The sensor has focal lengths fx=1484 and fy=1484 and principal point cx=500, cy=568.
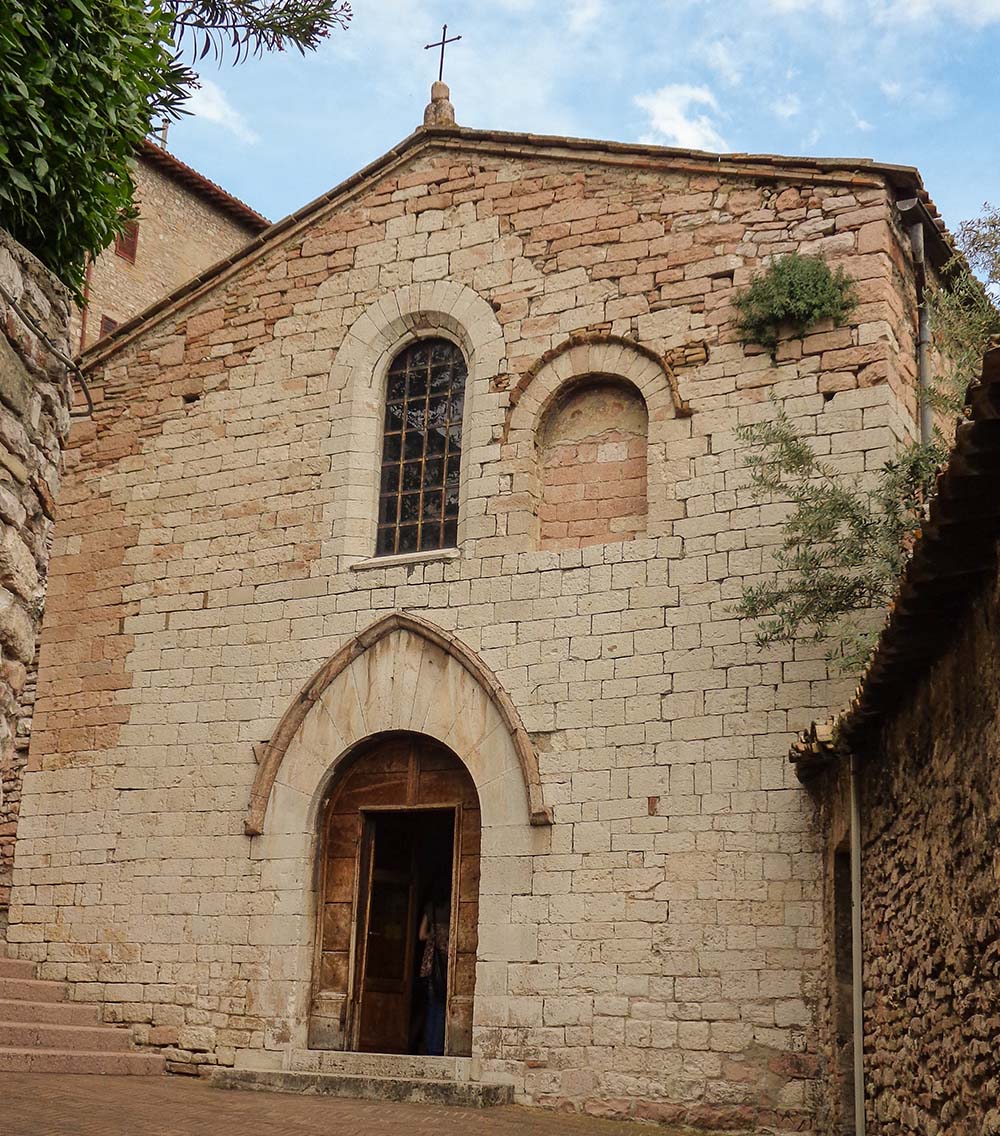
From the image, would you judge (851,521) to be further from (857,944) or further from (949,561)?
(949,561)

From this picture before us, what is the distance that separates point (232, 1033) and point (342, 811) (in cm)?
176

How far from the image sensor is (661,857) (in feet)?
31.7

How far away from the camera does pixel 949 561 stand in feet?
16.2

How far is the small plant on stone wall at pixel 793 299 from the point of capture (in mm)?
10180

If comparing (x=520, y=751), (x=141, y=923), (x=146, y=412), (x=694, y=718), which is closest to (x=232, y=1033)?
(x=141, y=923)

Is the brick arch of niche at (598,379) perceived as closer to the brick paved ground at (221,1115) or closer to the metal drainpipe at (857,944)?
the metal drainpipe at (857,944)

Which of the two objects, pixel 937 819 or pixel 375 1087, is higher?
pixel 937 819

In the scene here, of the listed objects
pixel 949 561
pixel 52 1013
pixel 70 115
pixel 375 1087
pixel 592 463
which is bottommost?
pixel 375 1087

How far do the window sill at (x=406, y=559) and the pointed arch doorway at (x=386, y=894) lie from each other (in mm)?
1295

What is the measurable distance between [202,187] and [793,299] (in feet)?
43.8

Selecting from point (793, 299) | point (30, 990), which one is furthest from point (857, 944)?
point (30, 990)

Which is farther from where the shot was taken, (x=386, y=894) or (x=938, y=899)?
(x=386, y=894)

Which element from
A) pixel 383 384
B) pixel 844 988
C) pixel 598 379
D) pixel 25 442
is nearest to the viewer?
pixel 25 442

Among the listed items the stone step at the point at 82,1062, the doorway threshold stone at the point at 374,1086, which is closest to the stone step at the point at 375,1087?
the doorway threshold stone at the point at 374,1086
